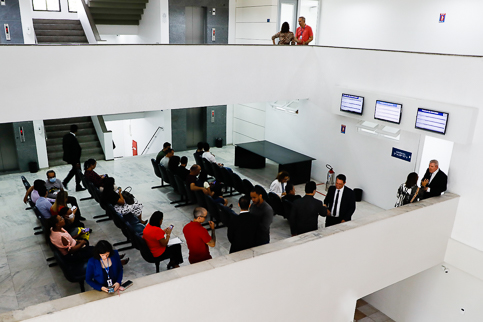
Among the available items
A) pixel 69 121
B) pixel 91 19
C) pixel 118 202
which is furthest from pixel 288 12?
pixel 118 202

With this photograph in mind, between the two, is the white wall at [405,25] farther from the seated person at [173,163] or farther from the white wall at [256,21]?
the seated person at [173,163]

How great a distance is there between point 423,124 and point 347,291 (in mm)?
3713

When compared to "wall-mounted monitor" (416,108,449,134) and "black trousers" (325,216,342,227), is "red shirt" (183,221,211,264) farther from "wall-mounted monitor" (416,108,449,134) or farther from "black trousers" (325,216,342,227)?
"wall-mounted monitor" (416,108,449,134)

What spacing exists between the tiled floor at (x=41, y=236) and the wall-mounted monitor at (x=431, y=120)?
2.41 metres

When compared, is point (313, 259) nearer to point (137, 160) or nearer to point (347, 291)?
Result: point (347, 291)

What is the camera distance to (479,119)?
7.27 m

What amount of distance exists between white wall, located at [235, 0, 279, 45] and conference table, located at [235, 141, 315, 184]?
3.70 m

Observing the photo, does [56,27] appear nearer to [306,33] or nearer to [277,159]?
[306,33]

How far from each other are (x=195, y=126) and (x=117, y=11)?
4812mm

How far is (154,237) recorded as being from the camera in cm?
623

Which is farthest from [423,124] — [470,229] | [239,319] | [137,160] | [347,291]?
[137,160]

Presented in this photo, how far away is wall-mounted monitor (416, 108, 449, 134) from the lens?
7.70 meters

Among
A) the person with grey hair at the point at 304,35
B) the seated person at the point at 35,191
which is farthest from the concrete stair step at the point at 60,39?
the person with grey hair at the point at 304,35

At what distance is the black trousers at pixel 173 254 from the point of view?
259 inches
